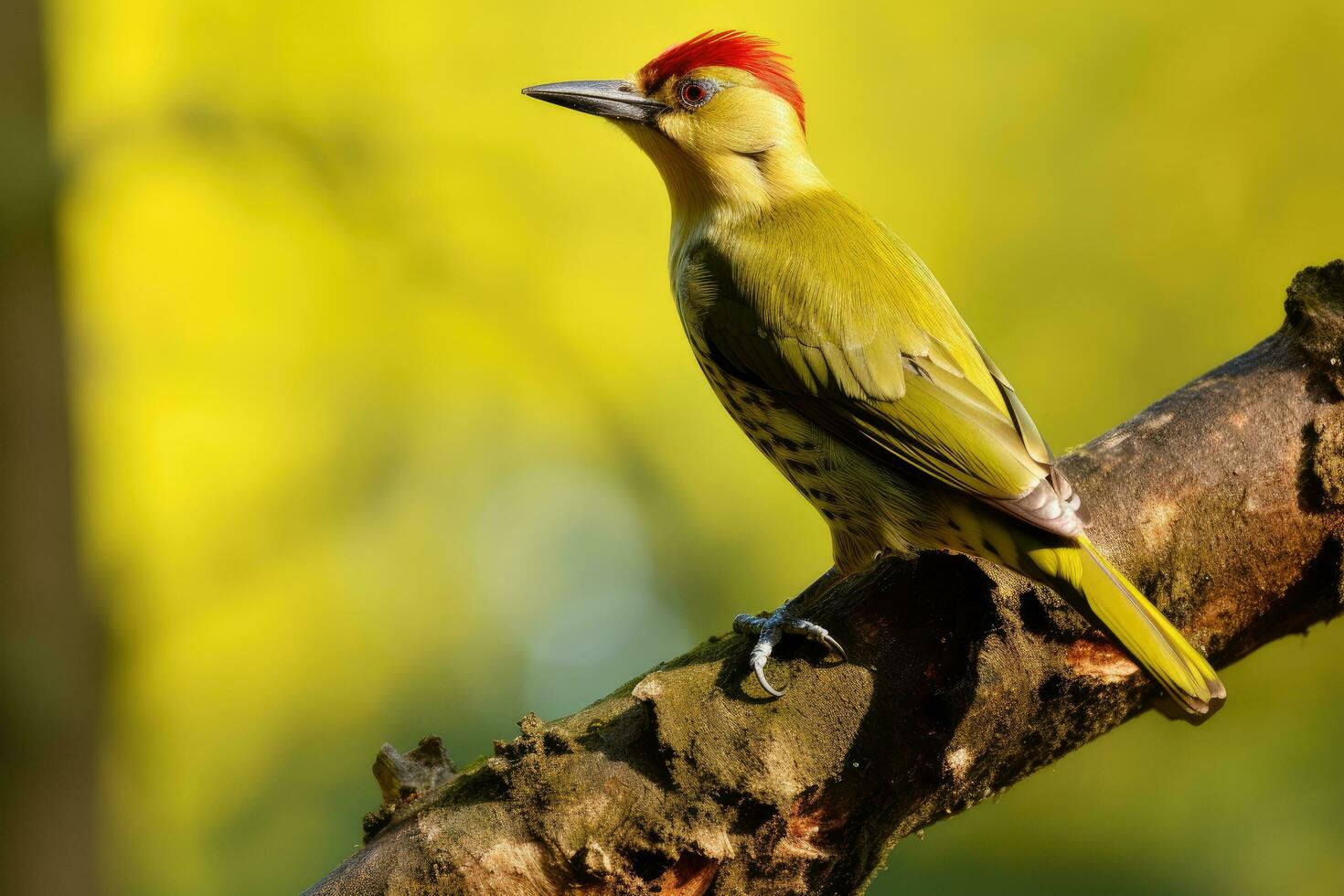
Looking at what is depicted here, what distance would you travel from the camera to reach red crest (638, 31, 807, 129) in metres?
3.70

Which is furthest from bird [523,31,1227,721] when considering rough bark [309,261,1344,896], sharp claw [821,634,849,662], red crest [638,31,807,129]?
red crest [638,31,807,129]

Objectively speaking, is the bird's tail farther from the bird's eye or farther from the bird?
the bird's eye

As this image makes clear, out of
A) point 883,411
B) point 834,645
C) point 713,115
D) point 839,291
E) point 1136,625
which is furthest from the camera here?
point 713,115

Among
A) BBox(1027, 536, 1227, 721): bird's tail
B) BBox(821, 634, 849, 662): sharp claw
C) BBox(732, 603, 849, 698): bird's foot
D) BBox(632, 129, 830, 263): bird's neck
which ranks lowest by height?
BBox(1027, 536, 1227, 721): bird's tail

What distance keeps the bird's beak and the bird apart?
193mm

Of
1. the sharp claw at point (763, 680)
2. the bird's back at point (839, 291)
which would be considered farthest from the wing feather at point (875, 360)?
the sharp claw at point (763, 680)

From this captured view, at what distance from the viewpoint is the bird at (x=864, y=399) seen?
7.86ft

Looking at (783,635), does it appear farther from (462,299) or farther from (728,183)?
(462,299)

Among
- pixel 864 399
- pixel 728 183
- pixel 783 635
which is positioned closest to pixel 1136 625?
pixel 783 635

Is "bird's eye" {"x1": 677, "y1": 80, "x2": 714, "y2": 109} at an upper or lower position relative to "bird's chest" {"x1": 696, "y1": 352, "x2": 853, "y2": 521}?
upper

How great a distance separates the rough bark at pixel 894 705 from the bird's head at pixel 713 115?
1.30 metres

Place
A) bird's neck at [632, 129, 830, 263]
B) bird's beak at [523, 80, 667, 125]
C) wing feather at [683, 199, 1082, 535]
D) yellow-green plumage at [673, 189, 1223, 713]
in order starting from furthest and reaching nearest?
bird's beak at [523, 80, 667, 125]
bird's neck at [632, 129, 830, 263]
wing feather at [683, 199, 1082, 535]
yellow-green plumage at [673, 189, 1223, 713]

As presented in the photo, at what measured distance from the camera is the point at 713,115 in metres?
3.64

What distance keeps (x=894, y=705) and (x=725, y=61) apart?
2151 mm
